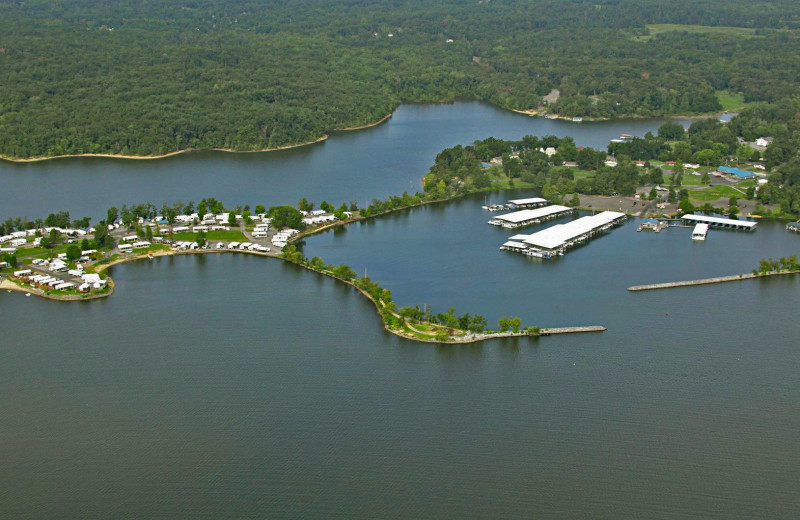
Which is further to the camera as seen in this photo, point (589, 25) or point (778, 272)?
point (589, 25)

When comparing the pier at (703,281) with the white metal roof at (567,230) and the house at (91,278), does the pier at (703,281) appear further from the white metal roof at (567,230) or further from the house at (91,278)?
the house at (91,278)

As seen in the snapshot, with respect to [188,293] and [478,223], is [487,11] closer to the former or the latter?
[478,223]

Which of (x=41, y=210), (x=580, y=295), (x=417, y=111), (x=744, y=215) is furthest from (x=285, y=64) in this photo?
(x=580, y=295)

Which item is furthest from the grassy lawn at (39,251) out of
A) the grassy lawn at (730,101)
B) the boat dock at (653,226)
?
the grassy lawn at (730,101)

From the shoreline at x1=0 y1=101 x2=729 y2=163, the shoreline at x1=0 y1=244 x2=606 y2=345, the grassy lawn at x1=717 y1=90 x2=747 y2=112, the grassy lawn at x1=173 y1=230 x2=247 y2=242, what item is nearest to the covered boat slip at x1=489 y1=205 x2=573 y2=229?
the shoreline at x1=0 y1=244 x2=606 y2=345

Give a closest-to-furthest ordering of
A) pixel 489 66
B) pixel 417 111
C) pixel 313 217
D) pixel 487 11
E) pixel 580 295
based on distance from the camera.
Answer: pixel 580 295, pixel 313 217, pixel 417 111, pixel 489 66, pixel 487 11

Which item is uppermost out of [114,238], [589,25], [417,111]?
Answer: [589,25]

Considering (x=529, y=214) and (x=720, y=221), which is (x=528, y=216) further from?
(x=720, y=221)
